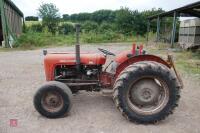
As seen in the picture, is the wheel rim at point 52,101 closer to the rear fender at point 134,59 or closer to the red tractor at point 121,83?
the red tractor at point 121,83

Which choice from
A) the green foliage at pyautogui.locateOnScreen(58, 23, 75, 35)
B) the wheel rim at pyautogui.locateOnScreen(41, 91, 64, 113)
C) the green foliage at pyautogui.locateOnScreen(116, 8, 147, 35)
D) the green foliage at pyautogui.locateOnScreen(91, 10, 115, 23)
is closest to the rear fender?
the wheel rim at pyautogui.locateOnScreen(41, 91, 64, 113)

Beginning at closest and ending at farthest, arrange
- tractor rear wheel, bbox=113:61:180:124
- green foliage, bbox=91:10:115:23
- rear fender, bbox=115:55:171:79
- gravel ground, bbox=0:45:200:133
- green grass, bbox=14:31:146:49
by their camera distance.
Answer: gravel ground, bbox=0:45:200:133
tractor rear wheel, bbox=113:61:180:124
rear fender, bbox=115:55:171:79
green grass, bbox=14:31:146:49
green foliage, bbox=91:10:115:23

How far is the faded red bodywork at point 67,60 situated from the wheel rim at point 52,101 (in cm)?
58

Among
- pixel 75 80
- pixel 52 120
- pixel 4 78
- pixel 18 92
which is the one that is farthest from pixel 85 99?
pixel 4 78

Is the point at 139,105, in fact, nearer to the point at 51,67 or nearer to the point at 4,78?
the point at 51,67

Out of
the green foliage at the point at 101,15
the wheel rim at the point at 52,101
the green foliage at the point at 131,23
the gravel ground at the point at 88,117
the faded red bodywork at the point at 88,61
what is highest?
the green foliage at the point at 101,15

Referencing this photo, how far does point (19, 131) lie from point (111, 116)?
1.58 meters

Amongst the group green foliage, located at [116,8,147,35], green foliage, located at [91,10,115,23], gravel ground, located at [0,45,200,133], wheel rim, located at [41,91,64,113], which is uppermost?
green foliage, located at [91,10,115,23]

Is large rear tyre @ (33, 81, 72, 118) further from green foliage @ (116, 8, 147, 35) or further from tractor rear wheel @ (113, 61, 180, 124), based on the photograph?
green foliage @ (116, 8, 147, 35)

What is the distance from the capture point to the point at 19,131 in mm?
4512

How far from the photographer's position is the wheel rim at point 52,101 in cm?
500

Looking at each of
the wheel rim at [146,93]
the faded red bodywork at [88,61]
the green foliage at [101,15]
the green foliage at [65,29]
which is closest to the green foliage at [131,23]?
the green foliage at [65,29]

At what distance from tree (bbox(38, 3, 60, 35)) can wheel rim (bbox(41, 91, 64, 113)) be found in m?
30.4

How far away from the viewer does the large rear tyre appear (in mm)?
4957
